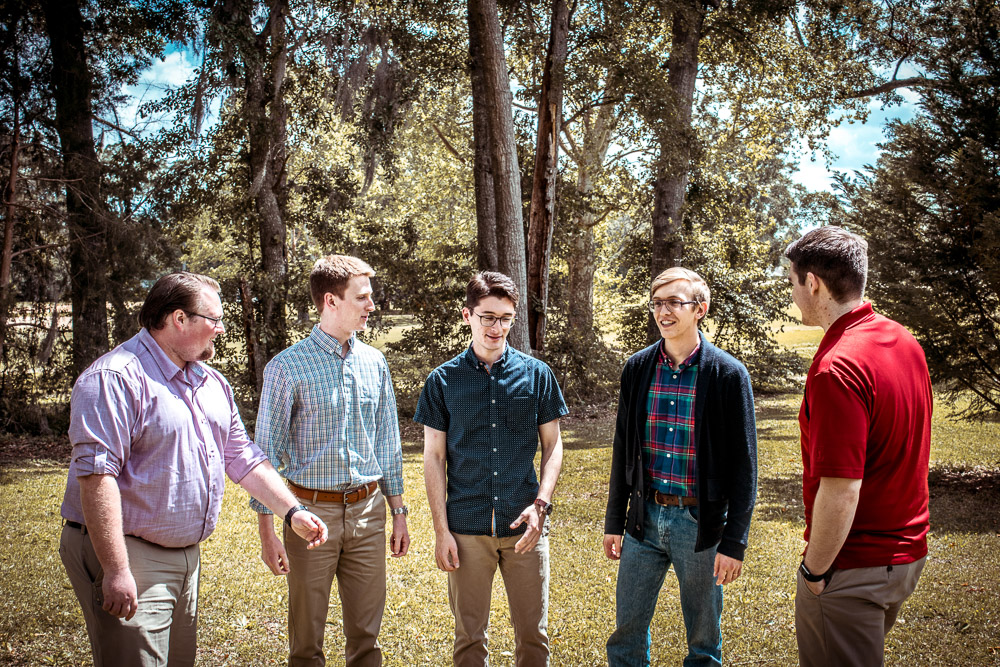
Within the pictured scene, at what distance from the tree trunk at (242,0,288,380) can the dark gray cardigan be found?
11.6 metres

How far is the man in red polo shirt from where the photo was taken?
2.49m

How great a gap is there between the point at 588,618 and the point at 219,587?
296 centimetres

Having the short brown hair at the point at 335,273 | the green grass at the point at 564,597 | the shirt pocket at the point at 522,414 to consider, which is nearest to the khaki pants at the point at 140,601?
the short brown hair at the point at 335,273

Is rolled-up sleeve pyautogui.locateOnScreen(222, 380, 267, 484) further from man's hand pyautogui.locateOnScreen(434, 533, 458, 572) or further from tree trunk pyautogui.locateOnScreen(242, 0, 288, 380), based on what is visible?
tree trunk pyautogui.locateOnScreen(242, 0, 288, 380)

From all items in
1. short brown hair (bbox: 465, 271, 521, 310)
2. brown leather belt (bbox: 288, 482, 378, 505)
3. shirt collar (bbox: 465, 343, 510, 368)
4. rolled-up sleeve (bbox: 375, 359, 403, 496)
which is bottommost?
brown leather belt (bbox: 288, 482, 378, 505)

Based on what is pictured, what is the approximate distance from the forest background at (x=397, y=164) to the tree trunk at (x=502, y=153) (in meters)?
0.05

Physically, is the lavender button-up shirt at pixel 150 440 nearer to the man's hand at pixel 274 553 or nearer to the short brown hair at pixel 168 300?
the short brown hair at pixel 168 300

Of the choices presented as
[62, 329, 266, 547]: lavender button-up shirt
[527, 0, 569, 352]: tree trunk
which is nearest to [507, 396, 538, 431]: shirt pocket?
[62, 329, 266, 547]: lavender button-up shirt

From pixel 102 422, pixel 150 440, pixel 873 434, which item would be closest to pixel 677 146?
pixel 873 434

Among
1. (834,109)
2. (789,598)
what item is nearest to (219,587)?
(789,598)

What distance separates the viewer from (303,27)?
47.2ft

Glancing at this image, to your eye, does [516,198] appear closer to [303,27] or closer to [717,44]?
[303,27]

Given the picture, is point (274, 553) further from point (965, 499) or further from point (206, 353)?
point (965, 499)

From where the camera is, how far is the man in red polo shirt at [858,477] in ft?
8.18
